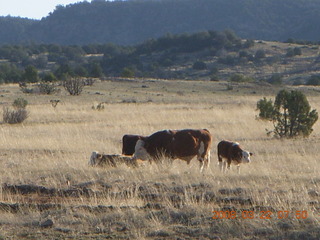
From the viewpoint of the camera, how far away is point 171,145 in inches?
464

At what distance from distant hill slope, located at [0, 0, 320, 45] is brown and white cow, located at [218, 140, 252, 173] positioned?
113006 mm

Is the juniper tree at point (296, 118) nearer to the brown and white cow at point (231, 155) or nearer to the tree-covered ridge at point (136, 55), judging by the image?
the brown and white cow at point (231, 155)

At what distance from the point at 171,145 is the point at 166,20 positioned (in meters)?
140

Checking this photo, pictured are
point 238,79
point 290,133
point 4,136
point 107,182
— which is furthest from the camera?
point 238,79

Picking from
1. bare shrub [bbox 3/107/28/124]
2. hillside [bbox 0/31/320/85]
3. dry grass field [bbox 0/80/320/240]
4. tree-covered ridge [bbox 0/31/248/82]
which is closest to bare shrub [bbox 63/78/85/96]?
bare shrub [bbox 3/107/28/124]

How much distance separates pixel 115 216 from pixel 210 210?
118 cm

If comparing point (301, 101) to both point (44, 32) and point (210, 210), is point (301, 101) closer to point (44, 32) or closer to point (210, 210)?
point (210, 210)

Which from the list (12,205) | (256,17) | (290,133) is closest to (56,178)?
(12,205)

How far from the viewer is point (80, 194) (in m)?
9.09

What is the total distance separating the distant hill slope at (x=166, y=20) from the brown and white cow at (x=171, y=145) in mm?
113866

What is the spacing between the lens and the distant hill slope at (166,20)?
13125 centimetres

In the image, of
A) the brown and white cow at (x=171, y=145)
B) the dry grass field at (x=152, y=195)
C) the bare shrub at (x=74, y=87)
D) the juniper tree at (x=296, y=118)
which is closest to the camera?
the dry grass field at (x=152, y=195)

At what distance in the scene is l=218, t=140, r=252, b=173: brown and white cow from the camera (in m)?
12.3
